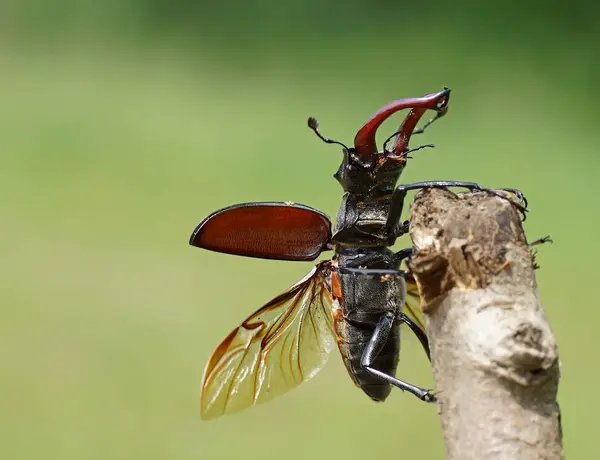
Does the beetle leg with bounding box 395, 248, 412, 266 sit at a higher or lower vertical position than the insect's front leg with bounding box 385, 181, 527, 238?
lower

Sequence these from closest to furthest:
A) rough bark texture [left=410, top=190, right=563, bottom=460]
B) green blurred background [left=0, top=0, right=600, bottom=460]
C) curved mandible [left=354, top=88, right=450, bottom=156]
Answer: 1. rough bark texture [left=410, top=190, right=563, bottom=460]
2. curved mandible [left=354, top=88, right=450, bottom=156]
3. green blurred background [left=0, top=0, right=600, bottom=460]

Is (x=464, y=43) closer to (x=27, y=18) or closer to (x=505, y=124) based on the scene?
(x=505, y=124)

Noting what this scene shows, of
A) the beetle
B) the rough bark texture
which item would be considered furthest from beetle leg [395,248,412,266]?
the rough bark texture

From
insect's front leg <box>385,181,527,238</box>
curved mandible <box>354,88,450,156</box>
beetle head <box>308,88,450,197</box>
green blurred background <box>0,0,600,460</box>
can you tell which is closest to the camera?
insect's front leg <box>385,181,527,238</box>

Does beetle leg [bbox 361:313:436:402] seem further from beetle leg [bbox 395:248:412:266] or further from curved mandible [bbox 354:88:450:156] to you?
curved mandible [bbox 354:88:450:156]

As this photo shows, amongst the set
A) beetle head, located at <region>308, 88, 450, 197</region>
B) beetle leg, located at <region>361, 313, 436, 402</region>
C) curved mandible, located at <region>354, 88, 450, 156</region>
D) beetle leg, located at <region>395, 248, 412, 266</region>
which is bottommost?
beetle leg, located at <region>361, 313, 436, 402</region>

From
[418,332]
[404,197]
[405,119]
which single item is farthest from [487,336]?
[418,332]

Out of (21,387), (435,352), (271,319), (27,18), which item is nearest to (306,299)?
(271,319)
